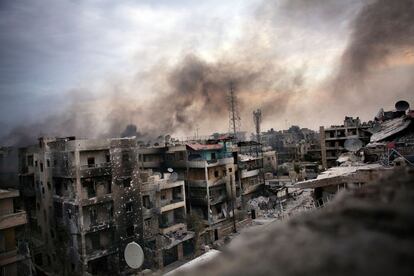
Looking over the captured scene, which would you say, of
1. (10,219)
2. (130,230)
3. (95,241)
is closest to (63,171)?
(95,241)

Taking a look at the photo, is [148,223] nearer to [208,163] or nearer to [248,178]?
[208,163]

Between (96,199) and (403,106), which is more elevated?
(403,106)

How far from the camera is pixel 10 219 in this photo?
18.1 m

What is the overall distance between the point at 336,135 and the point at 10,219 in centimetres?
5118

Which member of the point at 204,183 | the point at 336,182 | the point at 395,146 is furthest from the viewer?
the point at 204,183

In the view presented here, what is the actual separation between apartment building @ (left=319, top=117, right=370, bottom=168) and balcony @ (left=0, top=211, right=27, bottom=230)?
48.8m

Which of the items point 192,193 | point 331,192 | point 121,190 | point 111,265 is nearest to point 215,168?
point 192,193

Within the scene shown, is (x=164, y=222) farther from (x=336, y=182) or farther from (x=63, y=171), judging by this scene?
(x=336, y=182)

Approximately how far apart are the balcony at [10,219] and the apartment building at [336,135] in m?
48.8

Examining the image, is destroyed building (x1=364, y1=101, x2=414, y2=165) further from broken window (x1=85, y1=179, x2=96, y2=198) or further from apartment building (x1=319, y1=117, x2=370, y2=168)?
apartment building (x1=319, y1=117, x2=370, y2=168)

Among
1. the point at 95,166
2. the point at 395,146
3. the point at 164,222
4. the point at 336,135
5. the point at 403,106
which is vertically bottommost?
the point at 164,222

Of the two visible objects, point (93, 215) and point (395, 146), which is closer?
point (395, 146)

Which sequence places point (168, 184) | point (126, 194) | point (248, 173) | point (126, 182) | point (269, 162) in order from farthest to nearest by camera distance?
point (269, 162)
point (248, 173)
point (168, 184)
point (126, 182)
point (126, 194)

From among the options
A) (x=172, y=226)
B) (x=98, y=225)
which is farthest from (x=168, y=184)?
(x=98, y=225)
